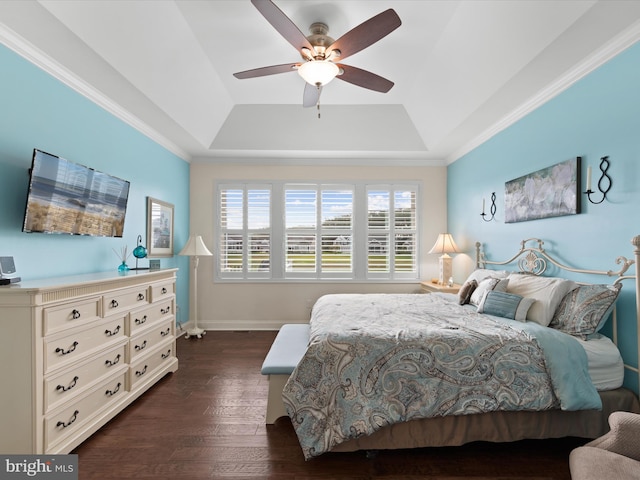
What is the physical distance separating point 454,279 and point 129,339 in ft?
13.6

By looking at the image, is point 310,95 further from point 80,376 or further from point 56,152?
point 80,376

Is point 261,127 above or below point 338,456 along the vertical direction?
above

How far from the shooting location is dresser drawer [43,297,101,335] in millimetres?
1787

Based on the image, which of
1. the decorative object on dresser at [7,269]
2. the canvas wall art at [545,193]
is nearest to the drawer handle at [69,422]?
the decorative object on dresser at [7,269]

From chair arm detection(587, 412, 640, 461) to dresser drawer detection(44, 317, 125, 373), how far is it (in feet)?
9.61

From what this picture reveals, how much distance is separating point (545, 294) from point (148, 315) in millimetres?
3386

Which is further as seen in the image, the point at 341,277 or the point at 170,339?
the point at 341,277

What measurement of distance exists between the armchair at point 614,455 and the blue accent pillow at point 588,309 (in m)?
0.81

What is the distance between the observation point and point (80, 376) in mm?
2023

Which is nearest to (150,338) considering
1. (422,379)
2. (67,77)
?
(67,77)

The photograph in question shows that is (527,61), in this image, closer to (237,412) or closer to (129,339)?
(237,412)

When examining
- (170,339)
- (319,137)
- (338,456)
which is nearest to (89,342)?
(170,339)

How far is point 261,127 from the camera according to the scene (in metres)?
4.19

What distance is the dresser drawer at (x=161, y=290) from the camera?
286 cm
